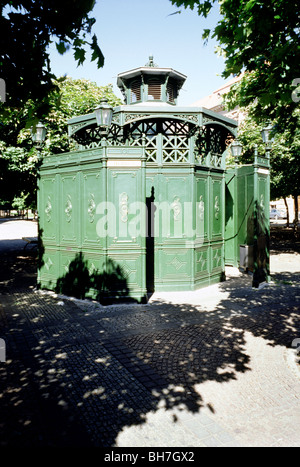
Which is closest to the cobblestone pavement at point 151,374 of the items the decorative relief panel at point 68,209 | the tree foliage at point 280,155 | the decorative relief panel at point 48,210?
the decorative relief panel at point 68,209

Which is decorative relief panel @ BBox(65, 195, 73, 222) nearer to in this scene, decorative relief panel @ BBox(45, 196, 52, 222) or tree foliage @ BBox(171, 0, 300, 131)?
decorative relief panel @ BBox(45, 196, 52, 222)

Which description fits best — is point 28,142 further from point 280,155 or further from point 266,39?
point 280,155

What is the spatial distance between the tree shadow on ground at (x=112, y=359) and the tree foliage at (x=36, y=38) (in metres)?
3.95

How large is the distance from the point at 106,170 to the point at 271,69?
4725 mm

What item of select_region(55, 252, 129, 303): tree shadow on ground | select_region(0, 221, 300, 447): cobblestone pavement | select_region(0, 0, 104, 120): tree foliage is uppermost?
select_region(0, 0, 104, 120): tree foliage

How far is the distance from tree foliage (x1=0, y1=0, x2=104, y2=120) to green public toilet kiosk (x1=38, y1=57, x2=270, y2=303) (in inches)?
157

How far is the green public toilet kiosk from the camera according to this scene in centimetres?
901

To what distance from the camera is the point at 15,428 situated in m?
3.97

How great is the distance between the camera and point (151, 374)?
5.32m

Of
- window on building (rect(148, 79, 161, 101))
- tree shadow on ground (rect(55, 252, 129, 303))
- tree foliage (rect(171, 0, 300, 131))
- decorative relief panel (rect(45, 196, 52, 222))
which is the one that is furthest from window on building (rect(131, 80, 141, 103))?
tree shadow on ground (rect(55, 252, 129, 303))

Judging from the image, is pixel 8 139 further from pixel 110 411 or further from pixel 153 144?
pixel 110 411

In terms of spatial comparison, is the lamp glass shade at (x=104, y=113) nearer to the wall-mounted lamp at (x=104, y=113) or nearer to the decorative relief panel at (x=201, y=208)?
the wall-mounted lamp at (x=104, y=113)

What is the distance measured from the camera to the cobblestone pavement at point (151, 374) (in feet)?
12.9
